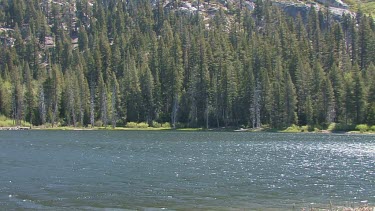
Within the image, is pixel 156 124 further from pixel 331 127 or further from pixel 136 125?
pixel 331 127

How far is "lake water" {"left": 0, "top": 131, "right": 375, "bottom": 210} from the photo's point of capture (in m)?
33.2

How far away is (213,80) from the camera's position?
143 meters

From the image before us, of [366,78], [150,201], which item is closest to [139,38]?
[366,78]

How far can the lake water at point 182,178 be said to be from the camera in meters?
33.2

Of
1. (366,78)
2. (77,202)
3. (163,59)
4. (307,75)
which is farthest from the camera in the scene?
(163,59)

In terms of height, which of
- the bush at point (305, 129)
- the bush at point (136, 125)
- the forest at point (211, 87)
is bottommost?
the bush at point (305, 129)

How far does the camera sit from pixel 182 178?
44.0 meters

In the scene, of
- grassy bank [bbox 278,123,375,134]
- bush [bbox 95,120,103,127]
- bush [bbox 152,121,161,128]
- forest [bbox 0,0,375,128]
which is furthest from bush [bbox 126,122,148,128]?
grassy bank [bbox 278,123,375,134]

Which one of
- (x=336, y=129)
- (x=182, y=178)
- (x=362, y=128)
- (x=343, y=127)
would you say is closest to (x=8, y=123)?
(x=336, y=129)

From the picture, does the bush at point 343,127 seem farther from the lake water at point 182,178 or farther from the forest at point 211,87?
the lake water at point 182,178

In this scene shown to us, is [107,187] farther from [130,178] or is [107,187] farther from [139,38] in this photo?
[139,38]

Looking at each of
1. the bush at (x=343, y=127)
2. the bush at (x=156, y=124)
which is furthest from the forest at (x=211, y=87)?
the bush at (x=343, y=127)

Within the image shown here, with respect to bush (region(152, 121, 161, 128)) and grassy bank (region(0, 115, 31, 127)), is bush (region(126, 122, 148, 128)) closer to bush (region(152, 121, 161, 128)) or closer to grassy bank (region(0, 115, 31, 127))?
bush (region(152, 121, 161, 128))

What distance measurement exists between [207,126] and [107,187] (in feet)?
331
